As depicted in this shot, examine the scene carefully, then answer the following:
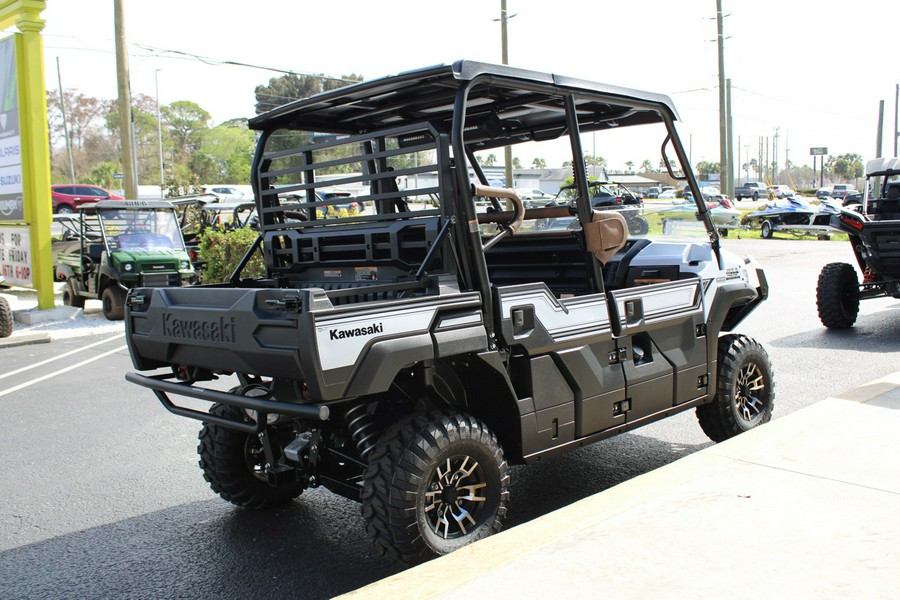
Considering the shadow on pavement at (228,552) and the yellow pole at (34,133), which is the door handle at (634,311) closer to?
the shadow on pavement at (228,552)

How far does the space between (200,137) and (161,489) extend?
92866 millimetres

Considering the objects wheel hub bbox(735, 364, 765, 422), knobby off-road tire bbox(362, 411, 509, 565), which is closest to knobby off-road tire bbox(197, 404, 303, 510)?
knobby off-road tire bbox(362, 411, 509, 565)

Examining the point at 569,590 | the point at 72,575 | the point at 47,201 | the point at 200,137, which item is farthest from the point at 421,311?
the point at 200,137

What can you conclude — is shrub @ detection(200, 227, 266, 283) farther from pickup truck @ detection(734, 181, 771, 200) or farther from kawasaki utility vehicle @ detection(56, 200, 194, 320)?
pickup truck @ detection(734, 181, 771, 200)

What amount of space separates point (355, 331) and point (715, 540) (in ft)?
5.59

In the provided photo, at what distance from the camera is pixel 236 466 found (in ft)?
14.4

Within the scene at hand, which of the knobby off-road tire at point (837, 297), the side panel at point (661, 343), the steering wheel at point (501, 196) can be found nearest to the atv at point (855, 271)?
the knobby off-road tire at point (837, 297)

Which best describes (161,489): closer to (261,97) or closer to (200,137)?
(261,97)

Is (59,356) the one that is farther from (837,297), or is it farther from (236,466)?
(837,297)

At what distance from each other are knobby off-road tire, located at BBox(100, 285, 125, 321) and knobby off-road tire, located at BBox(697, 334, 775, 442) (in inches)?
405

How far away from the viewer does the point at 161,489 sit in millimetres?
4984

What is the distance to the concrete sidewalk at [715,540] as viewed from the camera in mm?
2967

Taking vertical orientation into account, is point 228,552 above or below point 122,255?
below

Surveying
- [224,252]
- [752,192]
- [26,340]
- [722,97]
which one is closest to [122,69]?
[224,252]
